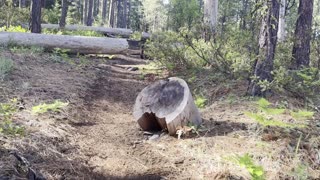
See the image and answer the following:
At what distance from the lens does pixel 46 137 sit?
13.2 ft

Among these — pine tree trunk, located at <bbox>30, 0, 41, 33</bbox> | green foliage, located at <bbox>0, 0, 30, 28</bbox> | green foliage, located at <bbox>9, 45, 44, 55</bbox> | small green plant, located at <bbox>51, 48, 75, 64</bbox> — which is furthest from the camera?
green foliage, located at <bbox>0, 0, 30, 28</bbox>

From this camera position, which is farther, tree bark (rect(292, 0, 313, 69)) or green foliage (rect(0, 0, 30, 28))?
green foliage (rect(0, 0, 30, 28))

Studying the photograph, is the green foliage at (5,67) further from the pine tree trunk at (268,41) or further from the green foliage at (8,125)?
the pine tree trunk at (268,41)

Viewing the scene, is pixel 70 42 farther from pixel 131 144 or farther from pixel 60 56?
pixel 131 144

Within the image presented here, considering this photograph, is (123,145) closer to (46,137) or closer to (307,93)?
(46,137)

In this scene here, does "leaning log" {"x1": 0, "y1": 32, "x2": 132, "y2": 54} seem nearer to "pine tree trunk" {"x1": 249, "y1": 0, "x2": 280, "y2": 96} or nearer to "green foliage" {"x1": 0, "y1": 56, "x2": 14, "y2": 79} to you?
"green foliage" {"x1": 0, "y1": 56, "x2": 14, "y2": 79}

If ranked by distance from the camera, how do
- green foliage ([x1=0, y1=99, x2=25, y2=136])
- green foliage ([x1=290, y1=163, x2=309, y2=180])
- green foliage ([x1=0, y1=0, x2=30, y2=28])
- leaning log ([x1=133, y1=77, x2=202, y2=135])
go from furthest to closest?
green foliage ([x1=0, y1=0, x2=30, y2=28]) → leaning log ([x1=133, y1=77, x2=202, y2=135]) → green foliage ([x1=0, y1=99, x2=25, y2=136]) → green foliage ([x1=290, y1=163, x2=309, y2=180])

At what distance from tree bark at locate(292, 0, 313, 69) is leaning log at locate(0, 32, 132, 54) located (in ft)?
19.4

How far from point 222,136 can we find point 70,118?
2234 mm

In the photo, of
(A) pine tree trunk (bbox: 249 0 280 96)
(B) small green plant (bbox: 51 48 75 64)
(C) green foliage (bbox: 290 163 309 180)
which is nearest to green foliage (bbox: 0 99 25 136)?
(C) green foliage (bbox: 290 163 309 180)

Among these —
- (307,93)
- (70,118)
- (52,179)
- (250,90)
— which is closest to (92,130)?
(70,118)

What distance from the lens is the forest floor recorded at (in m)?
3.42

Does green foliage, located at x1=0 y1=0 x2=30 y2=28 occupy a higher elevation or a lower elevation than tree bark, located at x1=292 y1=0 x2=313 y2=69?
higher

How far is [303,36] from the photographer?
775 cm
